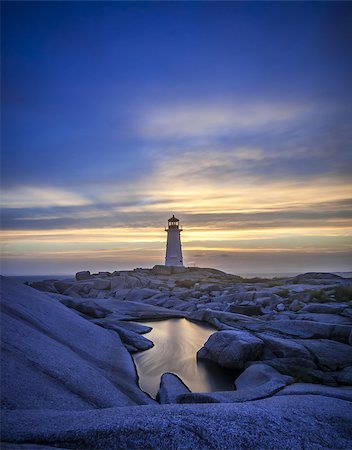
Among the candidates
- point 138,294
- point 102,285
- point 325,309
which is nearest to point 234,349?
point 325,309

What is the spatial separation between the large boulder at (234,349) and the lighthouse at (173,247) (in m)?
39.5

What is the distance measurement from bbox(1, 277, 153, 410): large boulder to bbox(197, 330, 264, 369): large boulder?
3508 mm

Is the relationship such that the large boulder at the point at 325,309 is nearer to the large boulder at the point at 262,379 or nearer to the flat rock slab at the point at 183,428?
the large boulder at the point at 262,379

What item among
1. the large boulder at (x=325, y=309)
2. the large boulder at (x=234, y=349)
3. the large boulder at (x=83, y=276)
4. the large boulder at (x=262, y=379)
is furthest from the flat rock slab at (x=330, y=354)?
the large boulder at (x=83, y=276)

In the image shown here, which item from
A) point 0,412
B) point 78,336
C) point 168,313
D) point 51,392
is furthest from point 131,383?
point 168,313

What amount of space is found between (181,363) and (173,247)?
130ft

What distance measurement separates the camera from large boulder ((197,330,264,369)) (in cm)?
1109

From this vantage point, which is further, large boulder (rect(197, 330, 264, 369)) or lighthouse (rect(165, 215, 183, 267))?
lighthouse (rect(165, 215, 183, 267))

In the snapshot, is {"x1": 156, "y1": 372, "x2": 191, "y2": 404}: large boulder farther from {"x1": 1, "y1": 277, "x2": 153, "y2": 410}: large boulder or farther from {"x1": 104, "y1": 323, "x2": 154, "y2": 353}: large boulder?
{"x1": 104, "y1": 323, "x2": 154, "y2": 353}: large boulder

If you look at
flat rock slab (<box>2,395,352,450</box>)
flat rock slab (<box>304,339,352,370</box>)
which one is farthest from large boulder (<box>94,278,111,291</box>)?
flat rock slab (<box>2,395,352,450</box>)

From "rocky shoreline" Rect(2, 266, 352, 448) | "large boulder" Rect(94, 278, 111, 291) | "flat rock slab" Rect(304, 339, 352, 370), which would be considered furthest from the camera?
"large boulder" Rect(94, 278, 111, 291)

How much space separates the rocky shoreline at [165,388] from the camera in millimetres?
4102

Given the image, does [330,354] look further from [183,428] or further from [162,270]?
[162,270]

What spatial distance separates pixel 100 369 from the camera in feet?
29.4
